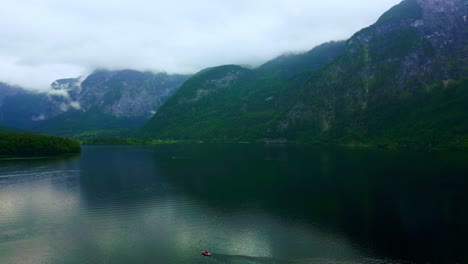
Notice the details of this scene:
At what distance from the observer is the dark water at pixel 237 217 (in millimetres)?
68562

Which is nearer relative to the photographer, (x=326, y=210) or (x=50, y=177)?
(x=326, y=210)

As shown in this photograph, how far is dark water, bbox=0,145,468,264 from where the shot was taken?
68562 millimetres

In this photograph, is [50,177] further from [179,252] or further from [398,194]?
[398,194]

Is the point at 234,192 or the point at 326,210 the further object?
the point at 234,192

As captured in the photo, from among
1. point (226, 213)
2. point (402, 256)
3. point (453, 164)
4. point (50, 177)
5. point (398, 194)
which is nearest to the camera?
point (402, 256)

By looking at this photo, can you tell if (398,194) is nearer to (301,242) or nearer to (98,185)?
(301,242)

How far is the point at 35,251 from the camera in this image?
68875 millimetres

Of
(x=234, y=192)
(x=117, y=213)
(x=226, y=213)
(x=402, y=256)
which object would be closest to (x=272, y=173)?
(x=234, y=192)

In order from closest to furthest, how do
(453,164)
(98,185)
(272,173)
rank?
1. (98,185)
2. (272,173)
3. (453,164)

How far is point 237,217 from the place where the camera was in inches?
3629

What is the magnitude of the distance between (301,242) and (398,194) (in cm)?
6040

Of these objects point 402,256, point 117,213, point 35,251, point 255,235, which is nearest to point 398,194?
point 402,256

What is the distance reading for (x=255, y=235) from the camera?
78.2 metres

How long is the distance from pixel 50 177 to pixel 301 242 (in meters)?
128
